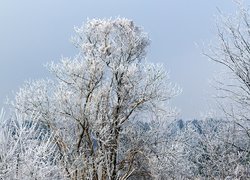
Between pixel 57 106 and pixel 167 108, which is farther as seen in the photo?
pixel 167 108

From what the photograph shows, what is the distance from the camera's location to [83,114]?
55.4 ft

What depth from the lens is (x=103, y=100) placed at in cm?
1741

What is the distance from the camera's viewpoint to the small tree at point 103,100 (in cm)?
1702

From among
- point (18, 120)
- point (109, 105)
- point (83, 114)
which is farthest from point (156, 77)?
point (18, 120)

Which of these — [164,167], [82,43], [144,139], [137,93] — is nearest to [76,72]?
[82,43]

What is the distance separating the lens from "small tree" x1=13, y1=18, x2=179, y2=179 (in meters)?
17.0

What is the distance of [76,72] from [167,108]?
5440mm

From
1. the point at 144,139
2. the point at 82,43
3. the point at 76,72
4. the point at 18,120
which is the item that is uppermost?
the point at 82,43

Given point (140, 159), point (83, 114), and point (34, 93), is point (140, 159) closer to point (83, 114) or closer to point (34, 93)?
point (83, 114)

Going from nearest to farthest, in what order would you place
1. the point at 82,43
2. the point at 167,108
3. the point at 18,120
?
the point at 18,120 < the point at 82,43 < the point at 167,108

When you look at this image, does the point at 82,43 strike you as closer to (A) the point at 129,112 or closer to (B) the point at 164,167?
(A) the point at 129,112

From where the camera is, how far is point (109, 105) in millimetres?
17547

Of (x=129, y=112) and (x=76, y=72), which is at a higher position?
(x=76, y=72)

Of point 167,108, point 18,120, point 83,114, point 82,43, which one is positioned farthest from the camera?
point 167,108
